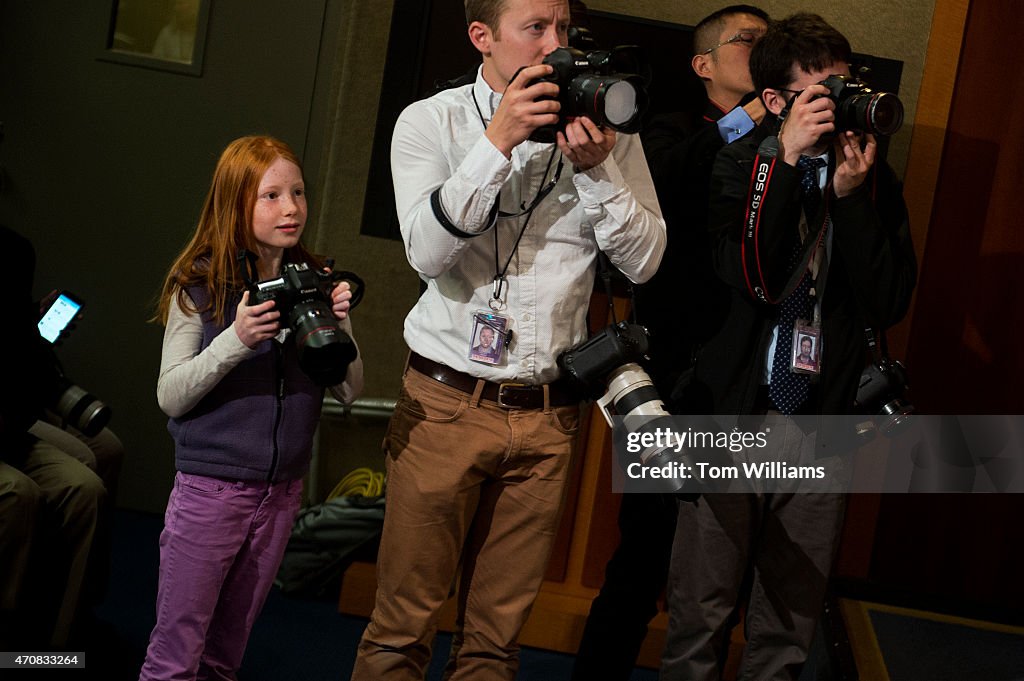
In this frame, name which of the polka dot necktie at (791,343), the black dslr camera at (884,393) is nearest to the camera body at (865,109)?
the polka dot necktie at (791,343)

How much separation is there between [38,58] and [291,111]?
2.88 feet

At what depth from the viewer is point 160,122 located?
3.69 metres

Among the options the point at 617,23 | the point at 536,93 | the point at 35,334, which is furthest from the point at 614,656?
the point at 617,23

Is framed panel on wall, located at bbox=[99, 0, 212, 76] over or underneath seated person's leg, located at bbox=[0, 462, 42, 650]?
over

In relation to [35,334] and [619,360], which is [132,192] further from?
[619,360]

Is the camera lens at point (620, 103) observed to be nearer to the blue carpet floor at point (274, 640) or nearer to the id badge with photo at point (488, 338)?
the id badge with photo at point (488, 338)

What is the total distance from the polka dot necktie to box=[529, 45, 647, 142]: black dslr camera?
0.52 metres

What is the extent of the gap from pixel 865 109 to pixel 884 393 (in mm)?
601

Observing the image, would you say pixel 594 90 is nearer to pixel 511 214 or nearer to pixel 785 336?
pixel 511 214

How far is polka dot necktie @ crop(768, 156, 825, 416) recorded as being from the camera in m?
2.12

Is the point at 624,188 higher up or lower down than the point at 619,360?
higher up

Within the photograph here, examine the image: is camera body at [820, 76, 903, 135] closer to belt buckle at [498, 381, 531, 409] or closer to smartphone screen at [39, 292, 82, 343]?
belt buckle at [498, 381, 531, 409]

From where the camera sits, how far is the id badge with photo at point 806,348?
212cm

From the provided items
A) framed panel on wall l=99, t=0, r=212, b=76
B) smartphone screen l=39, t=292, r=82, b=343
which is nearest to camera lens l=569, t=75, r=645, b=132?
smartphone screen l=39, t=292, r=82, b=343
